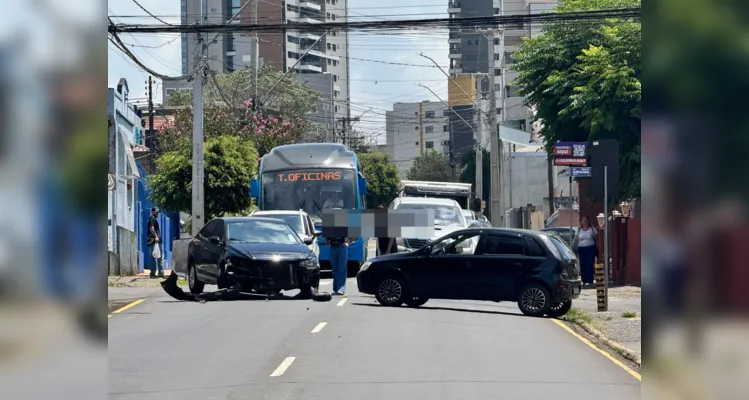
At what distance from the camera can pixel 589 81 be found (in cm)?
3117

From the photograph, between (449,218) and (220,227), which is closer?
(220,227)

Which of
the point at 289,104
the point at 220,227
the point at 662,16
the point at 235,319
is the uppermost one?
the point at 289,104

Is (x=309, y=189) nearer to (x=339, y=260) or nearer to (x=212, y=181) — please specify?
(x=212, y=181)

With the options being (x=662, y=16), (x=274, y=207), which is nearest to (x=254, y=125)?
(x=274, y=207)

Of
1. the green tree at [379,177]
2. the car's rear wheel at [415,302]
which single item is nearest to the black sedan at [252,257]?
the car's rear wheel at [415,302]

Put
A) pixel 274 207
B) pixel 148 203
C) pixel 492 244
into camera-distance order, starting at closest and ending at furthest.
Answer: pixel 492 244, pixel 274 207, pixel 148 203

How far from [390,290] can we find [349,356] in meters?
7.27

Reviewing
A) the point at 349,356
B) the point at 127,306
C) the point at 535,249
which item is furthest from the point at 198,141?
Answer: the point at 349,356

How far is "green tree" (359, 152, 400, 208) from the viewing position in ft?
294

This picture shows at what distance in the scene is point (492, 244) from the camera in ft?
67.7

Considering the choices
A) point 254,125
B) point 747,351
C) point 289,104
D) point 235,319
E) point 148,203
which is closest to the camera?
point 747,351

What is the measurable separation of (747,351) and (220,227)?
663 inches

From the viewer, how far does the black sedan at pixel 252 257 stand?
18.4 metres

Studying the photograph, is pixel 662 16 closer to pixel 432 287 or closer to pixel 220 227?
pixel 220 227
